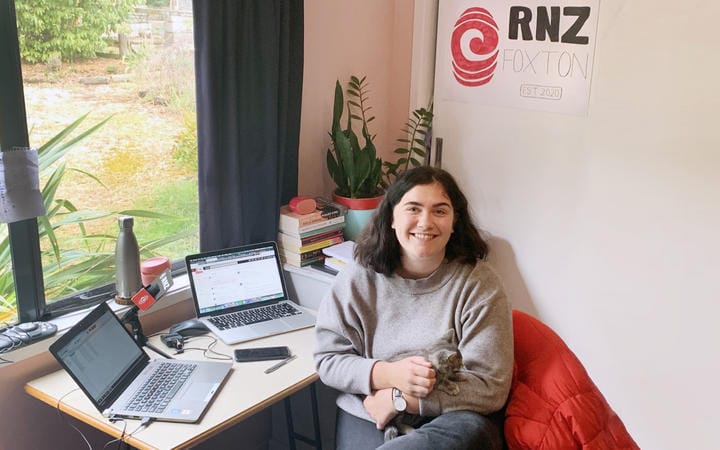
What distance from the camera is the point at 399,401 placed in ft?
5.41

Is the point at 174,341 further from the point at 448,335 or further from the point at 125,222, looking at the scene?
the point at 448,335

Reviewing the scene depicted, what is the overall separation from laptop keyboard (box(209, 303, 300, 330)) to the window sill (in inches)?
5.9

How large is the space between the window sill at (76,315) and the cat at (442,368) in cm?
91

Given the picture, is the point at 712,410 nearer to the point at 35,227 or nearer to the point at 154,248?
the point at 154,248

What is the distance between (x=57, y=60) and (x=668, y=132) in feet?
6.13

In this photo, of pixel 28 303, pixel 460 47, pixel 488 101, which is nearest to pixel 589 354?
pixel 488 101

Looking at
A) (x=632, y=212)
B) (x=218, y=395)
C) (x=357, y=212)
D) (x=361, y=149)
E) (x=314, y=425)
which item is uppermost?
(x=361, y=149)

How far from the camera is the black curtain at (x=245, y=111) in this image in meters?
2.19

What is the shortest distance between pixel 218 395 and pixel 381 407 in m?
0.44

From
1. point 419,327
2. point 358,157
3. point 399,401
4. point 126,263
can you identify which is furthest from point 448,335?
point 358,157

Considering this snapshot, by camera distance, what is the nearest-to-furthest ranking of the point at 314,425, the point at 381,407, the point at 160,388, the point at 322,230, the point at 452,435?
1. the point at 452,435
2. the point at 381,407
3. the point at 160,388
4. the point at 314,425
5. the point at 322,230

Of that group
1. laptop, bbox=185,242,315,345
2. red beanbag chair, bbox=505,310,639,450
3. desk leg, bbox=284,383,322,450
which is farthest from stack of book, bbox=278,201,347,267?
red beanbag chair, bbox=505,310,639,450

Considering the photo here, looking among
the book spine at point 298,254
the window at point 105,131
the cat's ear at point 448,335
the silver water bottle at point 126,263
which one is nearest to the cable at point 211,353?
the silver water bottle at point 126,263

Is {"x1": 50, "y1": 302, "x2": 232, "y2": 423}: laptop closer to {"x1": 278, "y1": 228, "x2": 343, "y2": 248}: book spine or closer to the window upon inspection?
the window
